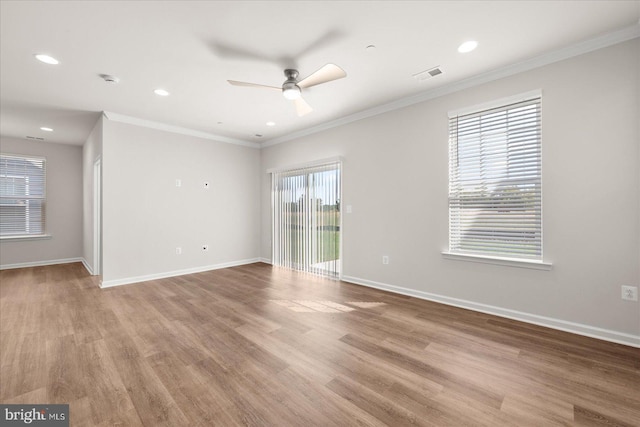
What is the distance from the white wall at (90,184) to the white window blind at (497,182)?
17.3ft

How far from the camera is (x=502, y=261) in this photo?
300cm

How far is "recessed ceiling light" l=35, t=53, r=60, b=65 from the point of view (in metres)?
2.68

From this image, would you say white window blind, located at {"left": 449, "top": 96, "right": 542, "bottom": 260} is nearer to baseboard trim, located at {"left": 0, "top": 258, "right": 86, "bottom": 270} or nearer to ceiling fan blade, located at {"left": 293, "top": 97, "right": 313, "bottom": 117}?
ceiling fan blade, located at {"left": 293, "top": 97, "right": 313, "bottom": 117}

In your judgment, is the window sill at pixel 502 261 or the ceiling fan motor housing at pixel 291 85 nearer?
the window sill at pixel 502 261

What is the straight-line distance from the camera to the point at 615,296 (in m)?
2.44

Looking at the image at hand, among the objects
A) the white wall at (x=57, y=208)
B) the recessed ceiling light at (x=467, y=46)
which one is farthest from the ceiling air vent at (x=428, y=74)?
the white wall at (x=57, y=208)

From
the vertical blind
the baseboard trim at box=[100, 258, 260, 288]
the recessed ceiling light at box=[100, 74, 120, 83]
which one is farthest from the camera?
the vertical blind

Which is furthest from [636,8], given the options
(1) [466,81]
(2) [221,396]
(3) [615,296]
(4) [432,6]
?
(2) [221,396]

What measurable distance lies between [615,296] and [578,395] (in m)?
1.24

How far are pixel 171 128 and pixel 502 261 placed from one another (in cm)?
545

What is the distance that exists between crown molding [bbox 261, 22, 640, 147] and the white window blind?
1.14 feet

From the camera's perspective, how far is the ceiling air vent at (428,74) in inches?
118

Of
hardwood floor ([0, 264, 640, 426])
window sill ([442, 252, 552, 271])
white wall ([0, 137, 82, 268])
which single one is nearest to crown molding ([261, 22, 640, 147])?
window sill ([442, 252, 552, 271])

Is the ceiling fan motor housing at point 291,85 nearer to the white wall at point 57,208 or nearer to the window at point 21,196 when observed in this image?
the white wall at point 57,208
